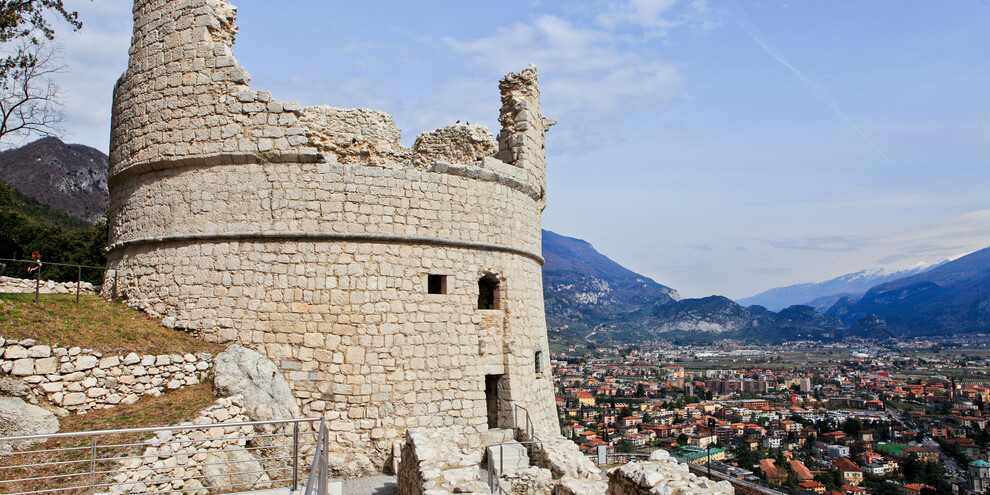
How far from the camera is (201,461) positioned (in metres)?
7.82

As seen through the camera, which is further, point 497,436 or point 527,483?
point 497,436

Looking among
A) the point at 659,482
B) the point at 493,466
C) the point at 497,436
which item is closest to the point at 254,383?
the point at 493,466

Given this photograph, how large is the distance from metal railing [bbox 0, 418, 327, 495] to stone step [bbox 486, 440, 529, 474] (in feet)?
10.2

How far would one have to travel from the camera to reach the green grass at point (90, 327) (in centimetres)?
868

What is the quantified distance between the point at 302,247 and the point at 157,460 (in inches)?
158

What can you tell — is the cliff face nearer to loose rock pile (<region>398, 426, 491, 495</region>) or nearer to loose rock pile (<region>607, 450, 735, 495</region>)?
loose rock pile (<region>398, 426, 491, 495</region>)

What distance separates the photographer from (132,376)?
8.96 metres

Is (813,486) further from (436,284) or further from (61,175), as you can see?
(61,175)

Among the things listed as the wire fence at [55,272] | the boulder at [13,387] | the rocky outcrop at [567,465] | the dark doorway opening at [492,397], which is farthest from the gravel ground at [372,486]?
the wire fence at [55,272]

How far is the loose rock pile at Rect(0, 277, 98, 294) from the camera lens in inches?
480

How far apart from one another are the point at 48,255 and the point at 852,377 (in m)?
66.3

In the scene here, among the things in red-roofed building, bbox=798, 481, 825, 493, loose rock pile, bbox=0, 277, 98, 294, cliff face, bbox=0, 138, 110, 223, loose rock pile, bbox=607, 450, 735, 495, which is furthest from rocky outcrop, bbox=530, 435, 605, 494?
cliff face, bbox=0, 138, 110, 223

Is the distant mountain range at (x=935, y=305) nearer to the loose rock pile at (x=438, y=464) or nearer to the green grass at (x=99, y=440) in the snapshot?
the loose rock pile at (x=438, y=464)

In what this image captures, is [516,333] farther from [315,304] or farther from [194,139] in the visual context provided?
[194,139]
